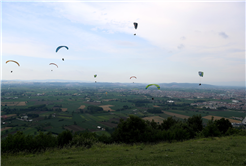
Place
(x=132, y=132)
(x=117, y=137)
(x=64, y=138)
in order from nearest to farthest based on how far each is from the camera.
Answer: (x=64, y=138)
(x=132, y=132)
(x=117, y=137)

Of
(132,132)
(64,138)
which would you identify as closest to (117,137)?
(132,132)

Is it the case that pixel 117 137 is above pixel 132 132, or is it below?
below

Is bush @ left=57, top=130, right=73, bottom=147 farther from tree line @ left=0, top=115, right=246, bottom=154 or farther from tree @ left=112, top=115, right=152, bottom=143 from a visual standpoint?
tree @ left=112, top=115, right=152, bottom=143

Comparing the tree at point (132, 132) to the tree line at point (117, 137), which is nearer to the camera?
the tree line at point (117, 137)

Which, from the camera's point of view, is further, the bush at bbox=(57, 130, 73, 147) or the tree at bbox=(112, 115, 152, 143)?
the tree at bbox=(112, 115, 152, 143)

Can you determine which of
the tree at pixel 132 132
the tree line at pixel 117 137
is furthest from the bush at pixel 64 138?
the tree at pixel 132 132

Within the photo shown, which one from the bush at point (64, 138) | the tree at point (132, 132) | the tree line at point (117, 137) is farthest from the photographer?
the tree at point (132, 132)

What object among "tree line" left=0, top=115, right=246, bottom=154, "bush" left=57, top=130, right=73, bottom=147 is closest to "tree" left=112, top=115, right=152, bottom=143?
"tree line" left=0, top=115, right=246, bottom=154

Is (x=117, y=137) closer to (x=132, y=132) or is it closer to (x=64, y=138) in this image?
(x=132, y=132)

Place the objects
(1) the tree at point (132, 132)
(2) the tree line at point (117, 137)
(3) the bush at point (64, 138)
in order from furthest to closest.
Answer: (1) the tree at point (132, 132) < (3) the bush at point (64, 138) < (2) the tree line at point (117, 137)

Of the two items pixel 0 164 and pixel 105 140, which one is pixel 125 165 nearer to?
pixel 0 164

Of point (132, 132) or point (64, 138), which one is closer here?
point (64, 138)

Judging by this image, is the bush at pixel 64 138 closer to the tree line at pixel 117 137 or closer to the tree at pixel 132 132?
the tree line at pixel 117 137
